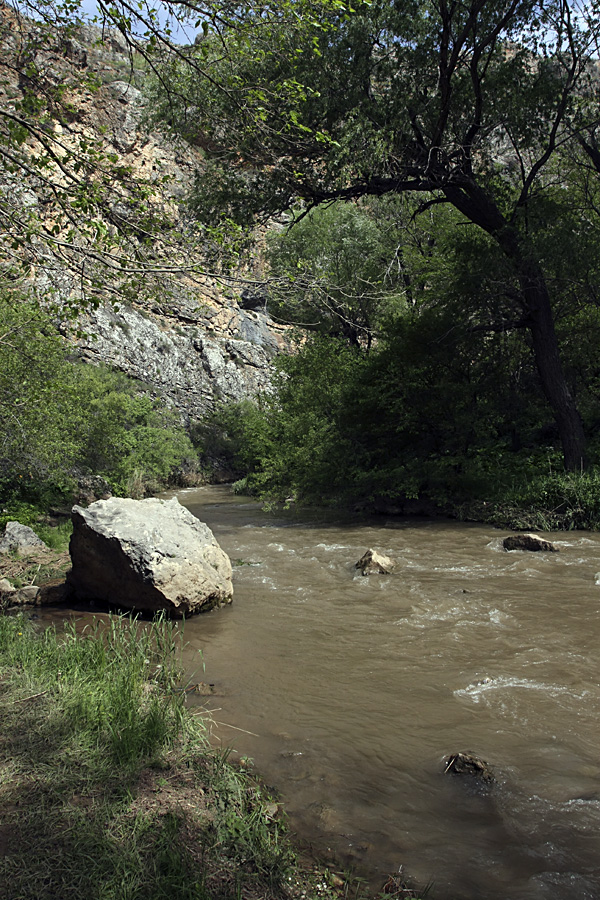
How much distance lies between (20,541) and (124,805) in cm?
826

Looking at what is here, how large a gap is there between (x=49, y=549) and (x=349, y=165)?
9572 millimetres

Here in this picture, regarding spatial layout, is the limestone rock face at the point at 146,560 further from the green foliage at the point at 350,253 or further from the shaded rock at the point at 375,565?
the green foliage at the point at 350,253

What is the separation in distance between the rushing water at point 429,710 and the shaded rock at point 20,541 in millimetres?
3702

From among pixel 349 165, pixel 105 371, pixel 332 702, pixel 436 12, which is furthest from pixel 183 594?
pixel 105 371

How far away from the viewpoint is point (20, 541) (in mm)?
9969

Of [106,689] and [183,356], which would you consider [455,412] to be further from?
[183,356]

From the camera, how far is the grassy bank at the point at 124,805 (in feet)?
7.45

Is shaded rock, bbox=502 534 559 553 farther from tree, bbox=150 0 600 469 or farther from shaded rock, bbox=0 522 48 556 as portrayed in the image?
shaded rock, bbox=0 522 48 556

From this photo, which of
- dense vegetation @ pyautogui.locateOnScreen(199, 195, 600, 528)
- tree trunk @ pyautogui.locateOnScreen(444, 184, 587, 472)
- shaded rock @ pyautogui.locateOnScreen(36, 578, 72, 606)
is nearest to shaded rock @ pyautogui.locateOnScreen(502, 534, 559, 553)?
dense vegetation @ pyautogui.locateOnScreen(199, 195, 600, 528)

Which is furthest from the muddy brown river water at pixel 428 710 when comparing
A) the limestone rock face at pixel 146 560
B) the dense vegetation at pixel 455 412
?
the dense vegetation at pixel 455 412

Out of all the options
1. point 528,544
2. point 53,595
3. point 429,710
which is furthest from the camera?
point 528,544

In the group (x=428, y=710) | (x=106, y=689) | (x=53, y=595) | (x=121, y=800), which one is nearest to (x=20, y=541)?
(x=53, y=595)

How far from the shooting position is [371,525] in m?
13.8

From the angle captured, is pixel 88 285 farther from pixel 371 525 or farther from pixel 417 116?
pixel 417 116
